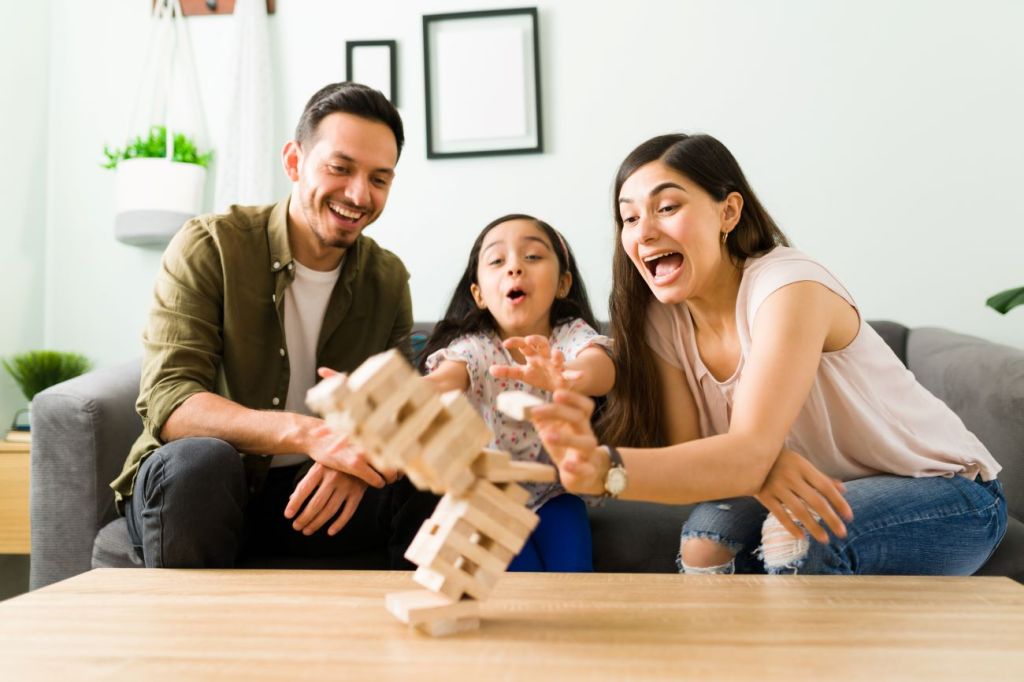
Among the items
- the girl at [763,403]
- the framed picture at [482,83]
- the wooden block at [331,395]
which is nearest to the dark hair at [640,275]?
the girl at [763,403]

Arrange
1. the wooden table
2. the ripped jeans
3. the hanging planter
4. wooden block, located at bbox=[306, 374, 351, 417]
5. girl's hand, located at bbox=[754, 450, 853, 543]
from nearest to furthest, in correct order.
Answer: wooden block, located at bbox=[306, 374, 351, 417], girl's hand, located at bbox=[754, 450, 853, 543], the ripped jeans, the wooden table, the hanging planter

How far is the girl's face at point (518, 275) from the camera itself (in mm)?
1829

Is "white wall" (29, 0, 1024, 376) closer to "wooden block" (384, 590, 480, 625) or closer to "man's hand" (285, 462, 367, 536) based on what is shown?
"man's hand" (285, 462, 367, 536)

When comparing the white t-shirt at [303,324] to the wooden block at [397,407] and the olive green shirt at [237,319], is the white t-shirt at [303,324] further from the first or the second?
the wooden block at [397,407]

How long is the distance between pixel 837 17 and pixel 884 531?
79.5 inches

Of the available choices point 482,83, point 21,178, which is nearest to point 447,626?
point 482,83

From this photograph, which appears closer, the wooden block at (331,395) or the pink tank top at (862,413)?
the wooden block at (331,395)

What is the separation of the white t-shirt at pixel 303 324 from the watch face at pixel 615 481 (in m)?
1.06

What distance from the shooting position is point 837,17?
276 cm

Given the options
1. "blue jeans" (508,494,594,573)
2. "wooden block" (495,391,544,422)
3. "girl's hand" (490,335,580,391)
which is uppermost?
"girl's hand" (490,335,580,391)

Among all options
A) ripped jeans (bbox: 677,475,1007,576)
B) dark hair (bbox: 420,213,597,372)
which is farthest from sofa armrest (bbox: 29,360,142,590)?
ripped jeans (bbox: 677,475,1007,576)

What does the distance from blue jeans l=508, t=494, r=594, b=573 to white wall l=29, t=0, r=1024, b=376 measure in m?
1.28

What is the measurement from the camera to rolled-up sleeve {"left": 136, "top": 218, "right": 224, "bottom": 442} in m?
1.67

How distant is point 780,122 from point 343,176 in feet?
5.26
